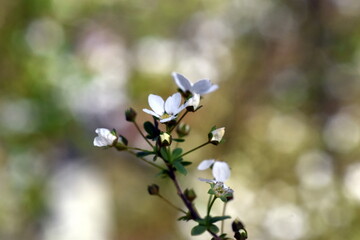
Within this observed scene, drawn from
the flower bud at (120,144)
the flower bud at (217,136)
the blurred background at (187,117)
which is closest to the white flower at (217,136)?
the flower bud at (217,136)

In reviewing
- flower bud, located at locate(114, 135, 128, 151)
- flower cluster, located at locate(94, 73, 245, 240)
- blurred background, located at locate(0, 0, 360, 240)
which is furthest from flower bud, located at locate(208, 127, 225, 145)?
blurred background, located at locate(0, 0, 360, 240)

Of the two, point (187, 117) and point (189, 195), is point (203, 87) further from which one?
point (187, 117)

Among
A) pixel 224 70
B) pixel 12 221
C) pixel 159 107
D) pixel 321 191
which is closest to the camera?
pixel 159 107

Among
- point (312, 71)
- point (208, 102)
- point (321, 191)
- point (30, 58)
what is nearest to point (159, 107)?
point (321, 191)

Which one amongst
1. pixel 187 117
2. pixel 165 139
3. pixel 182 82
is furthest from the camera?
pixel 187 117

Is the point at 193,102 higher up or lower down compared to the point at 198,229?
higher up

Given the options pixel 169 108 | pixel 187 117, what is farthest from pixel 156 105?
pixel 187 117

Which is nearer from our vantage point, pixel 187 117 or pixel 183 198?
pixel 183 198

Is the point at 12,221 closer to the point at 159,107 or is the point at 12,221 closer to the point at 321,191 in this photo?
the point at 321,191
